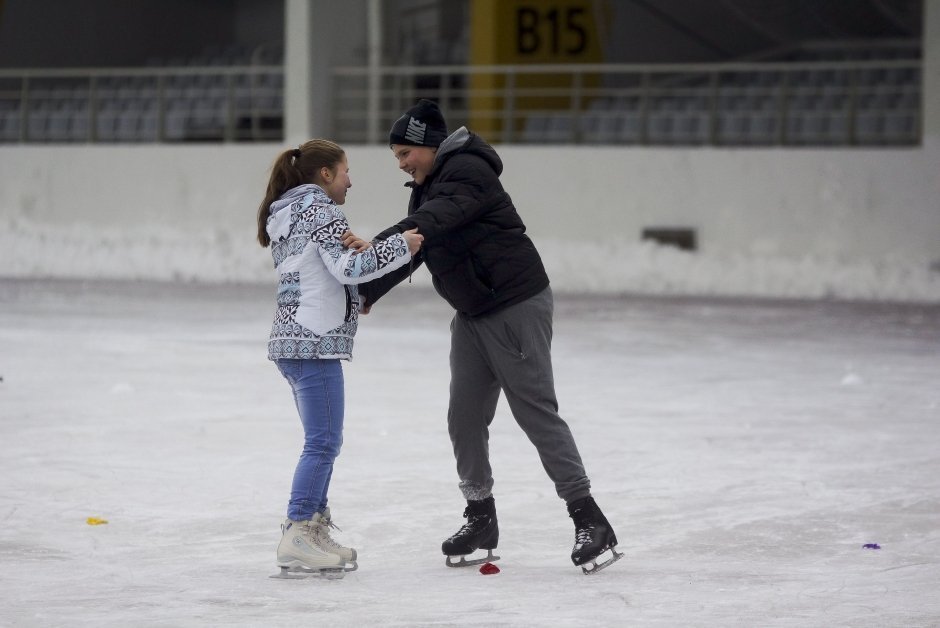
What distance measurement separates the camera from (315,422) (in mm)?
3980

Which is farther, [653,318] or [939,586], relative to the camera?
[653,318]

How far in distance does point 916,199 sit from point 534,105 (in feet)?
15.3

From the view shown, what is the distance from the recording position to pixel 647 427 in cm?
659

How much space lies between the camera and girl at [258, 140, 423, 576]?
386 cm

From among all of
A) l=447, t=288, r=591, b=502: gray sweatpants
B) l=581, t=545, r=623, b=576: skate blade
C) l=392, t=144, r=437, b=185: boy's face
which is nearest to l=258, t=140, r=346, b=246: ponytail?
l=392, t=144, r=437, b=185: boy's face

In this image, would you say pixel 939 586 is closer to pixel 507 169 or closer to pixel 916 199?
pixel 916 199

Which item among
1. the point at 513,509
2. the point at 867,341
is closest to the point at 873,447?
the point at 513,509

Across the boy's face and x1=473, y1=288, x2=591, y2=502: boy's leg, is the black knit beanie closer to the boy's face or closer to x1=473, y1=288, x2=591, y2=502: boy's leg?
the boy's face

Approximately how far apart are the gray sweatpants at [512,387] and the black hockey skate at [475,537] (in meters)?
0.04

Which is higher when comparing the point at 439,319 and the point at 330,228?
the point at 330,228

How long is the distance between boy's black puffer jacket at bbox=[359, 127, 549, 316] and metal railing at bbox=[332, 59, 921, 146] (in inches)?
391

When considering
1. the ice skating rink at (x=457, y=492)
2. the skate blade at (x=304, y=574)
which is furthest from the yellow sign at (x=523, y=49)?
the skate blade at (x=304, y=574)

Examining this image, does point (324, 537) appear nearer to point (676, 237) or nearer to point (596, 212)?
point (676, 237)

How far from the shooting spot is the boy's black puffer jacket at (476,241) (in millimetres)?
3928
